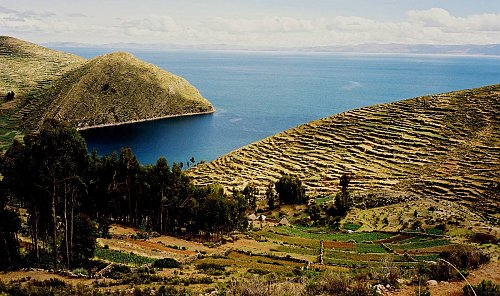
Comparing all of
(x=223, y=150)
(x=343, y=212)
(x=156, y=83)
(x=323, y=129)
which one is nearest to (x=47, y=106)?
(x=156, y=83)

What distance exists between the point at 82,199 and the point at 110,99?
13765 centimetres

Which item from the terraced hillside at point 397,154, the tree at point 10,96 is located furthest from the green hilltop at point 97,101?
the terraced hillside at point 397,154

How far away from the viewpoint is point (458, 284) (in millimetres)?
22359

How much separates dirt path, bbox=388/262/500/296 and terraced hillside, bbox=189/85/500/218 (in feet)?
139

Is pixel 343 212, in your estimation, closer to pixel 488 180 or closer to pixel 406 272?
pixel 488 180

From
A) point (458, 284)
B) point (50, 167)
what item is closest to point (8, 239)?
point (50, 167)

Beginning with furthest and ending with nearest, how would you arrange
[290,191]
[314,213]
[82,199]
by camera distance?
[290,191] → [314,213] → [82,199]

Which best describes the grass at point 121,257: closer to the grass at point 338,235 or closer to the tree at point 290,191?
the grass at point 338,235

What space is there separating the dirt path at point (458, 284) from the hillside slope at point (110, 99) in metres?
163

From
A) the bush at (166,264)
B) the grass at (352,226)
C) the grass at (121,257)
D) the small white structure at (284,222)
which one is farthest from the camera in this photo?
the small white structure at (284,222)

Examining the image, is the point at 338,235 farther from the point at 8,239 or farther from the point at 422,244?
the point at 8,239

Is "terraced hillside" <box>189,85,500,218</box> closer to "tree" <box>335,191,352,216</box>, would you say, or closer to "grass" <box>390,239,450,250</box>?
"tree" <box>335,191,352,216</box>

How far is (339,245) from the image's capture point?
4681cm

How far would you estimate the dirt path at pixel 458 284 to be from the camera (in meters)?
21.5
